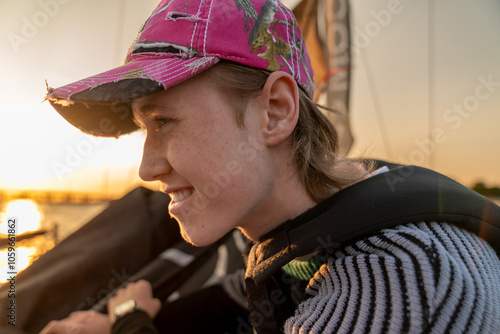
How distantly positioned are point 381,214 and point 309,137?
1.35 ft

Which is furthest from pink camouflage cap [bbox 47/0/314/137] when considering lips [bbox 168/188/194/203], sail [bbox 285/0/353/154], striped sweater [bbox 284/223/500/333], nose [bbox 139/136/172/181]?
sail [bbox 285/0/353/154]

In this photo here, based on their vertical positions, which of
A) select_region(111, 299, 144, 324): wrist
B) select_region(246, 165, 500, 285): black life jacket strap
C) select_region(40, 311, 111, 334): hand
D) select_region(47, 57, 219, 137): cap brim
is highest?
select_region(47, 57, 219, 137): cap brim

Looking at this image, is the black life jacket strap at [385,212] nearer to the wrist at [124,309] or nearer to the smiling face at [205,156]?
the smiling face at [205,156]

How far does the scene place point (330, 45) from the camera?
3945mm

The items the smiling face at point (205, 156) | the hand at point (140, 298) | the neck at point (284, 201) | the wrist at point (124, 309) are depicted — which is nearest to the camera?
the smiling face at point (205, 156)

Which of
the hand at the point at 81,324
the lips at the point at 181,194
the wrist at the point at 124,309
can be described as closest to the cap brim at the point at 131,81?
the lips at the point at 181,194

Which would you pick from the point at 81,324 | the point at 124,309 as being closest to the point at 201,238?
the point at 124,309

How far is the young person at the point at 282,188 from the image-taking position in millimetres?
721

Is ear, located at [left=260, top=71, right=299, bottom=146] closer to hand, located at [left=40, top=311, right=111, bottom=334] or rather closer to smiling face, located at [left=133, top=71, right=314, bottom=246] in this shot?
smiling face, located at [left=133, top=71, right=314, bottom=246]

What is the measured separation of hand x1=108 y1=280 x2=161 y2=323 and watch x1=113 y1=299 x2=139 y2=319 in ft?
0.11

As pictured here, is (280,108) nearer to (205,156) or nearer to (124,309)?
(205,156)

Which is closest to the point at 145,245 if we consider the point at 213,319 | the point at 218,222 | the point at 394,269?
the point at 213,319

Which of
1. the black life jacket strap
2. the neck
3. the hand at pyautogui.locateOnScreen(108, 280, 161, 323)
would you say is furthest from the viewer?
the hand at pyautogui.locateOnScreen(108, 280, 161, 323)

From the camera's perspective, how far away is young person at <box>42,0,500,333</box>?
28.4 inches
